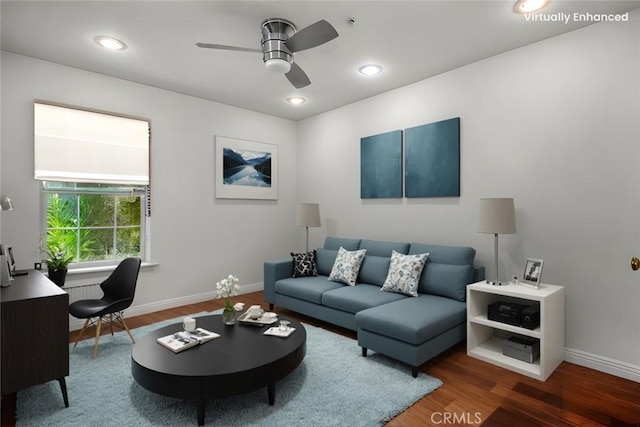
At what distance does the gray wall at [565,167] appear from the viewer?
8.74 ft

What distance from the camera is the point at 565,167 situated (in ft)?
9.72

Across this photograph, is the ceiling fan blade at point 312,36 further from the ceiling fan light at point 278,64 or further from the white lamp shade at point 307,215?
the white lamp shade at point 307,215

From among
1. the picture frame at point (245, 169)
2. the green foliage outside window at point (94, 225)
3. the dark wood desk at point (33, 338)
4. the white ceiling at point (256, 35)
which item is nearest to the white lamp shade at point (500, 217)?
the white ceiling at point (256, 35)

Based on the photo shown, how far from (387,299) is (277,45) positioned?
2.44m

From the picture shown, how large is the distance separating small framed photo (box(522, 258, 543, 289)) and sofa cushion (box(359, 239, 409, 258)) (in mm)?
1209

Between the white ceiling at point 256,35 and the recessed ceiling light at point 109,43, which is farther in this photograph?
the recessed ceiling light at point 109,43

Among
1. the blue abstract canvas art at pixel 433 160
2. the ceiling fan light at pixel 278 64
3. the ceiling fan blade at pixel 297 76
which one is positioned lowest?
the blue abstract canvas art at pixel 433 160

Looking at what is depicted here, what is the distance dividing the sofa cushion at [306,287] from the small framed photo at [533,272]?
1786mm

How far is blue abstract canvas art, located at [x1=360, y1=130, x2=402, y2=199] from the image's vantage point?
13.9 feet

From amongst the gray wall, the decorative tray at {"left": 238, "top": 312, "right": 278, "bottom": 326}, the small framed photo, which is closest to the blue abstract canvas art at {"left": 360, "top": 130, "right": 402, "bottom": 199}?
the gray wall

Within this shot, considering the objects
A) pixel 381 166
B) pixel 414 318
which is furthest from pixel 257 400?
pixel 381 166

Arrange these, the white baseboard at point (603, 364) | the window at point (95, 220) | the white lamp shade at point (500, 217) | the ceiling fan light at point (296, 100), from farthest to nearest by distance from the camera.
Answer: the ceiling fan light at point (296, 100) < the window at point (95, 220) < the white lamp shade at point (500, 217) < the white baseboard at point (603, 364)

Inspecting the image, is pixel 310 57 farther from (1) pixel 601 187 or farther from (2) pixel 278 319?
(1) pixel 601 187

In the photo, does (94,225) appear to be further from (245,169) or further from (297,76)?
(297,76)
